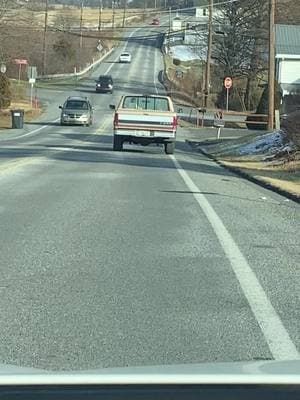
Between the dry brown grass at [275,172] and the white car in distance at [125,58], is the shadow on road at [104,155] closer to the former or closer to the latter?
the dry brown grass at [275,172]

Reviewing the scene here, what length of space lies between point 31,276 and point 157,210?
16.4 ft

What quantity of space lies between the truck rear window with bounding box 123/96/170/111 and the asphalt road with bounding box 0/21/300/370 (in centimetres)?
991

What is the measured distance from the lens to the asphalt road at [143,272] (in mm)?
5680

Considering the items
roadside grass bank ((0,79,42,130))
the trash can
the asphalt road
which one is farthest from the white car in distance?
the asphalt road

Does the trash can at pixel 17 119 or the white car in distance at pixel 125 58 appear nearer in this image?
the trash can at pixel 17 119

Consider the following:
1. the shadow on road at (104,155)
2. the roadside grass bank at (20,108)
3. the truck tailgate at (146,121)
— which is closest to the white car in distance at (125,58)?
the roadside grass bank at (20,108)

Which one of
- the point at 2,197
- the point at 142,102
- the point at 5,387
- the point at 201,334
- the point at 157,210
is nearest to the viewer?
the point at 5,387

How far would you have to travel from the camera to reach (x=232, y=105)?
2781 inches

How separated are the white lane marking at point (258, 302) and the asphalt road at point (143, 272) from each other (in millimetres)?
14

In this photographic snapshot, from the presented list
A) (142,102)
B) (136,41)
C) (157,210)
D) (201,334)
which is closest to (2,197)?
(157,210)

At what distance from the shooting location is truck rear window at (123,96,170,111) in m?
27.2

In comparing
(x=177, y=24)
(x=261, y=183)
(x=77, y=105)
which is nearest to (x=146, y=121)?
A: (x=261, y=183)

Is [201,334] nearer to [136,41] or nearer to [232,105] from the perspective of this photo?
[232,105]

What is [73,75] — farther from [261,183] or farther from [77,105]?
[261,183]
